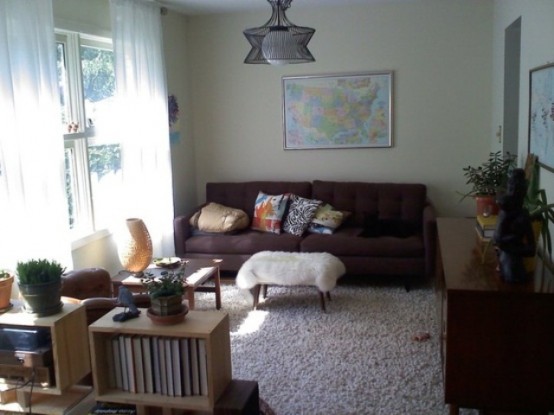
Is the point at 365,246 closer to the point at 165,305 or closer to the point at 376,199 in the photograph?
the point at 376,199

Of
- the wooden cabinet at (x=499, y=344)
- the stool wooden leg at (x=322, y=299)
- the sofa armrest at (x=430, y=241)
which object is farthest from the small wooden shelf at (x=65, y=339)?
the sofa armrest at (x=430, y=241)

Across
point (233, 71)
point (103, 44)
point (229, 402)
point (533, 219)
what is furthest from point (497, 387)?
point (233, 71)

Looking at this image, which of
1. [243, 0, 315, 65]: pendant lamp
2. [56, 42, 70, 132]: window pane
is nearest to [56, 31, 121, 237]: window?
[56, 42, 70, 132]: window pane

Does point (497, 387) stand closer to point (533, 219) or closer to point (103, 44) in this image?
point (533, 219)

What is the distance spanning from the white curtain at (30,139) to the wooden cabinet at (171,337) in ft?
4.19

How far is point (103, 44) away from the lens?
4.50 meters

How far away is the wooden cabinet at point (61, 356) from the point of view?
2.26m

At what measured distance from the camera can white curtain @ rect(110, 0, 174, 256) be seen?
14.4 feet

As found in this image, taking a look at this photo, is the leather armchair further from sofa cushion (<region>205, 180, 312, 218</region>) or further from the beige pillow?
sofa cushion (<region>205, 180, 312, 218</region>)

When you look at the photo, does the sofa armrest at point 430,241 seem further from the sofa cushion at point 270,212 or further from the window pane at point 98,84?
the window pane at point 98,84

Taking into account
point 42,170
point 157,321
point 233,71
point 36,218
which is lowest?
point 157,321

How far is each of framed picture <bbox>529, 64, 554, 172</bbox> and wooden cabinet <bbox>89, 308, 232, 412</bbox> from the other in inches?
72.9

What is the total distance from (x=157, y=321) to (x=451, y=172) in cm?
392

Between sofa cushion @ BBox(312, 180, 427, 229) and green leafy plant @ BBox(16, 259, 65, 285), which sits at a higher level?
green leafy plant @ BBox(16, 259, 65, 285)
